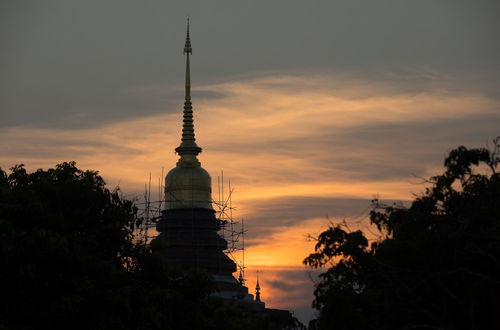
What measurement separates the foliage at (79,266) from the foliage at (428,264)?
995 centimetres

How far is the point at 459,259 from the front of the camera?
37406mm

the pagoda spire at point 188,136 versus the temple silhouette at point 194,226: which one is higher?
the pagoda spire at point 188,136

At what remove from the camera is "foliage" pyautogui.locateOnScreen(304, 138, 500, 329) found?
117ft

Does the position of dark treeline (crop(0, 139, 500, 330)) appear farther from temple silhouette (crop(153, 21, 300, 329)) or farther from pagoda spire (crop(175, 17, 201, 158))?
pagoda spire (crop(175, 17, 201, 158))

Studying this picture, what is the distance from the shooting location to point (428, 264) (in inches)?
1512

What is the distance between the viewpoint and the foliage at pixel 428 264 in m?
35.8

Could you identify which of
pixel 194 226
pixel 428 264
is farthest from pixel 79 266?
pixel 194 226

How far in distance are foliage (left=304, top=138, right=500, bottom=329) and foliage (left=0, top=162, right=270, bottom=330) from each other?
9.95 m

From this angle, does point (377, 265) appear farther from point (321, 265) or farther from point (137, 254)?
point (137, 254)

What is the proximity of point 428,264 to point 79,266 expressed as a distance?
1489 centimetres

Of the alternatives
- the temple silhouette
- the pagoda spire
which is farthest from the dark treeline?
the pagoda spire

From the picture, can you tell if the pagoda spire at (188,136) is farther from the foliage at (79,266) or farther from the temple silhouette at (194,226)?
the foliage at (79,266)

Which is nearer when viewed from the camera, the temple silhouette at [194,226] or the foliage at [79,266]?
the foliage at [79,266]

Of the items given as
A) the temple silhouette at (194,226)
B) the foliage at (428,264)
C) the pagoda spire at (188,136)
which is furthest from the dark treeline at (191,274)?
the pagoda spire at (188,136)
